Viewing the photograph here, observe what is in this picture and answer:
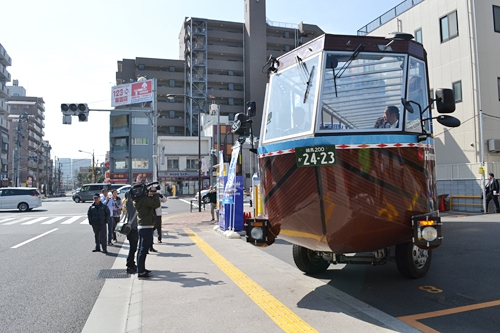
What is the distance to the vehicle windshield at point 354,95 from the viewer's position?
4.62 metres

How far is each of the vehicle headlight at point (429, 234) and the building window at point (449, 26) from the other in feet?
58.6

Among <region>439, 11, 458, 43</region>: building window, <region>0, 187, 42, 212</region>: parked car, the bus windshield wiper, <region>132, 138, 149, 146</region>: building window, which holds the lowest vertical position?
<region>0, 187, 42, 212</region>: parked car

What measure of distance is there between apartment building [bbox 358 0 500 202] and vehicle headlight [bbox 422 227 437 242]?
14.4m

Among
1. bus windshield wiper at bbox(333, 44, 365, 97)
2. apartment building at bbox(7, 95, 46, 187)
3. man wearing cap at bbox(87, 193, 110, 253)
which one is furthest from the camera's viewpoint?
apartment building at bbox(7, 95, 46, 187)

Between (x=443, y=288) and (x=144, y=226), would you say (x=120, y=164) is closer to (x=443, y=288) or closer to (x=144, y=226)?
(x=144, y=226)

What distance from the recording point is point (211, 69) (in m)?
72.9

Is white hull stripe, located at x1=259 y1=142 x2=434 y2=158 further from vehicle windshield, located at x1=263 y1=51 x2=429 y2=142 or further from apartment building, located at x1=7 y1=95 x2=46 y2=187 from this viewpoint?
apartment building, located at x1=7 y1=95 x2=46 y2=187

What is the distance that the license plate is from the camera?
4.36 meters

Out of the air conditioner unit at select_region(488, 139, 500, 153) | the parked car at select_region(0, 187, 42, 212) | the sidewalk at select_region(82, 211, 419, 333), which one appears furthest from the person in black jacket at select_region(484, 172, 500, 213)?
the parked car at select_region(0, 187, 42, 212)

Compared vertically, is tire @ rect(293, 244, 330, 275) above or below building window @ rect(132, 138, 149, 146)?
below

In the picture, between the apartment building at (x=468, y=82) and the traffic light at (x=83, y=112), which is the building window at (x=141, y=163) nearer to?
the traffic light at (x=83, y=112)

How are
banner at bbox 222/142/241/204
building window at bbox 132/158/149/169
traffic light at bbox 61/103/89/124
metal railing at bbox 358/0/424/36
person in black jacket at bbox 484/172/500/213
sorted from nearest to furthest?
banner at bbox 222/142/241/204
person in black jacket at bbox 484/172/500/213
traffic light at bbox 61/103/89/124
metal railing at bbox 358/0/424/36
building window at bbox 132/158/149/169

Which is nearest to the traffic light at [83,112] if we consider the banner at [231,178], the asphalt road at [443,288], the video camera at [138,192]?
the banner at [231,178]

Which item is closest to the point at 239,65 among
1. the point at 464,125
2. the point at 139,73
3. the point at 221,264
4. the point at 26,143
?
the point at 139,73
